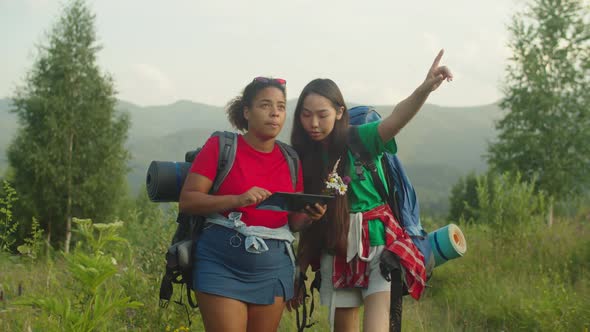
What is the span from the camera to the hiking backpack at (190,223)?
9.71 feet

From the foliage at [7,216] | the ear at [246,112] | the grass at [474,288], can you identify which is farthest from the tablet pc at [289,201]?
the foliage at [7,216]

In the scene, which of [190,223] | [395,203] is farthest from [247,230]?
[395,203]

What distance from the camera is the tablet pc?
2812 mm

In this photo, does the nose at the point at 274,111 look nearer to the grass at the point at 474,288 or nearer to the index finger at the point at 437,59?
the index finger at the point at 437,59

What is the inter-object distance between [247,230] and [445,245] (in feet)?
4.41

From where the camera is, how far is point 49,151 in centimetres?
2506

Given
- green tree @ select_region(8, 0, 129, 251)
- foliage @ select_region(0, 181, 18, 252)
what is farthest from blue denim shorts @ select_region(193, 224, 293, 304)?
green tree @ select_region(8, 0, 129, 251)

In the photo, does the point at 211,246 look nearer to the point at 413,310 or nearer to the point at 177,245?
the point at 177,245

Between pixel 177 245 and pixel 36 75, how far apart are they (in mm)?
26001

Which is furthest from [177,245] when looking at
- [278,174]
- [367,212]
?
[367,212]

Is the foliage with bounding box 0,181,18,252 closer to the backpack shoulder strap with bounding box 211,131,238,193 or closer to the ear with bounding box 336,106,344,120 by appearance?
the backpack shoulder strap with bounding box 211,131,238,193

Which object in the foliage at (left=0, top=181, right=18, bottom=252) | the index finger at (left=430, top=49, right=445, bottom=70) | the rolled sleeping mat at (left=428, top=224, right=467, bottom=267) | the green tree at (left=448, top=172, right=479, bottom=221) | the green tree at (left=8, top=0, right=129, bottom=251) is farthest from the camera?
the green tree at (left=448, top=172, right=479, bottom=221)

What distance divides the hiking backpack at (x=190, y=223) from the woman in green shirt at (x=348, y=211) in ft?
0.88

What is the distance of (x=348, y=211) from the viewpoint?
3.40 meters
